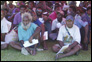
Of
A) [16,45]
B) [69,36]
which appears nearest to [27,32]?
[16,45]

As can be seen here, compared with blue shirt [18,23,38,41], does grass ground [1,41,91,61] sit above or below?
below

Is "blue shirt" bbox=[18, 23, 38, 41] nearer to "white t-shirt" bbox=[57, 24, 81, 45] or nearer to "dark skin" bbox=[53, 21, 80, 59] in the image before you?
"white t-shirt" bbox=[57, 24, 81, 45]

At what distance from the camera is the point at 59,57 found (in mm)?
3191

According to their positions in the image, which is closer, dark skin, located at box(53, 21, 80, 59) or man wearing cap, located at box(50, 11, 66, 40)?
dark skin, located at box(53, 21, 80, 59)

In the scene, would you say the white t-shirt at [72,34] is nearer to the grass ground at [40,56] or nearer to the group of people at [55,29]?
the group of people at [55,29]

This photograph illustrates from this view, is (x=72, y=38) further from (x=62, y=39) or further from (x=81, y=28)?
(x=81, y=28)

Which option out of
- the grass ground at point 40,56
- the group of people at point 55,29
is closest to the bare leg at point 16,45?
the group of people at point 55,29

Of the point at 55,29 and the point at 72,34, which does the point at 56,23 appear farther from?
the point at 72,34

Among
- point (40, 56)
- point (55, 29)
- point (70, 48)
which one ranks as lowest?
point (40, 56)

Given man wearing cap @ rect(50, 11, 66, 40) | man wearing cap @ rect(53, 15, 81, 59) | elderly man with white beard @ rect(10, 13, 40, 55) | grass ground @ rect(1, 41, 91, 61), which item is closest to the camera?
grass ground @ rect(1, 41, 91, 61)

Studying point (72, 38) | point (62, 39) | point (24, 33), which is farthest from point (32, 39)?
point (72, 38)

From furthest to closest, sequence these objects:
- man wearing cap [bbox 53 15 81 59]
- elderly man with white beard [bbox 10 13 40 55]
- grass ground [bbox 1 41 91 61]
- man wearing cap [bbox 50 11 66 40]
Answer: man wearing cap [bbox 50 11 66 40], elderly man with white beard [bbox 10 13 40 55], man wearing cap [bbox 53 15 81 59], grass ground [bbox 1 41 91 61]

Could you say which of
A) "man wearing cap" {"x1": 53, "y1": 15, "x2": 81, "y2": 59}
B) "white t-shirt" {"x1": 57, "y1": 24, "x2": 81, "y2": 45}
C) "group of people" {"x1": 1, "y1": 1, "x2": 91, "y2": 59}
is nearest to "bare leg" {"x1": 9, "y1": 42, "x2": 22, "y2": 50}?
"group of people" {"x1": 1, "y1": 1, "x2": 91, "y2": 59}

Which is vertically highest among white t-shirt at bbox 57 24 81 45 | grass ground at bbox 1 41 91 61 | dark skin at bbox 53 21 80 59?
white t-shirt at bbox 57 24 81 45
